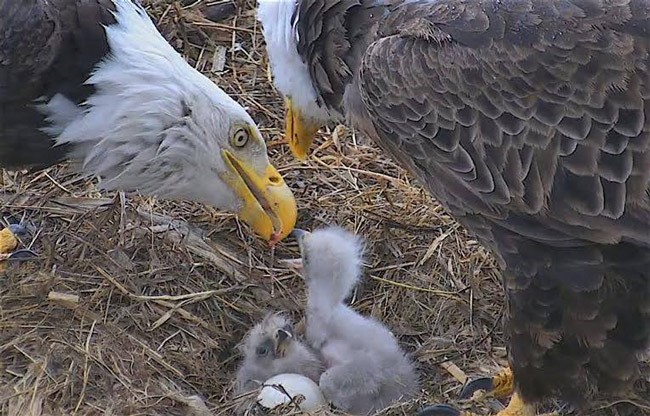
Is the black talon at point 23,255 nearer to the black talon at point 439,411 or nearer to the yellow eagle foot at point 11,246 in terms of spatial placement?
the yellow eagle foot at point 11,246

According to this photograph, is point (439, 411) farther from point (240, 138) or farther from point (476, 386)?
point (240, 138)

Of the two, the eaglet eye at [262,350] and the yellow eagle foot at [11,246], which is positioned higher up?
the yellow eagle foot at [11,246]

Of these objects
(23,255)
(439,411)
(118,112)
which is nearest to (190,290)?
(23,255)

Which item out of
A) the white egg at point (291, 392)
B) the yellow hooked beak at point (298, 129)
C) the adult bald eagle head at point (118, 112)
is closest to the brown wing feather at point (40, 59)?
the adult bald eagle head at point (118, 112)

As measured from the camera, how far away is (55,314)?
3.53m

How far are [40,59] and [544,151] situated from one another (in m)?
1.48

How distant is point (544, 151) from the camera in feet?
9.39

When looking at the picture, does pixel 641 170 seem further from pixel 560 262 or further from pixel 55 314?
pixel 55 314

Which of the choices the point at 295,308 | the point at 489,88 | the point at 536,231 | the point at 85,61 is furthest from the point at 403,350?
the point at 85,61

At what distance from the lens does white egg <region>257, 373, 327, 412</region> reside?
3.17 m

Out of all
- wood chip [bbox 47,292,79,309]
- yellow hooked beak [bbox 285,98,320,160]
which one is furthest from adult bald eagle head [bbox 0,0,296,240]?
wood chip [bbox 47,292,79,309]

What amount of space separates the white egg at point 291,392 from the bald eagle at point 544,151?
61 cm

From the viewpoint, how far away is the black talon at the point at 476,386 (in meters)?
3.43

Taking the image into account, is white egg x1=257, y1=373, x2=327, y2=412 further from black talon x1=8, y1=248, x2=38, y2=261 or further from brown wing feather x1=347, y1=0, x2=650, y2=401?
black talon x1=8, y1=248, x2=38, y2=261
